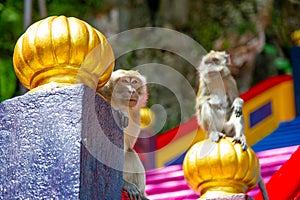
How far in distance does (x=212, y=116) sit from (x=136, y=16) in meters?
6.28

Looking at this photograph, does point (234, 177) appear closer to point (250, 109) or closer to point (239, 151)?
point (239, 151)

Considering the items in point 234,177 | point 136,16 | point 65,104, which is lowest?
point 234,177

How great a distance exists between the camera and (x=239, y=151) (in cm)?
355

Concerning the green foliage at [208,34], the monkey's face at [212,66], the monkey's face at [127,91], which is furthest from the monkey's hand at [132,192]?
the green foliage at [208,34]

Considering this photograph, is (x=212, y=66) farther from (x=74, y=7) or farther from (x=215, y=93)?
(x=74, y=7)

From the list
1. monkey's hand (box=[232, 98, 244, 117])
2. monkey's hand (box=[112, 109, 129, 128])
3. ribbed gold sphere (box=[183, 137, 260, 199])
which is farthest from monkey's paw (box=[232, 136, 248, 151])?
monkey's hand (box=[112, 109, 129, 128])

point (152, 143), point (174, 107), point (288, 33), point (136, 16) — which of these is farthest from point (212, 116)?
point (288, 33)

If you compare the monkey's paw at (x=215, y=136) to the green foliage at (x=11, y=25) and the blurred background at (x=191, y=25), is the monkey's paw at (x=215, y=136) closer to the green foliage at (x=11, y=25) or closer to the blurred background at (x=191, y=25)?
the green foliage at (x=11, y=25)

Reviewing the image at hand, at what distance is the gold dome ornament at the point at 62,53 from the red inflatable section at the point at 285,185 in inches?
64.2

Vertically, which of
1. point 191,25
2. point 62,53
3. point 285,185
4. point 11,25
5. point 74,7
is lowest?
point 285,185

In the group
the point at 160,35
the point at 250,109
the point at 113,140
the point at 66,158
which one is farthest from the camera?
the point at 160,35

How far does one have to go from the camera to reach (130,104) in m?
3.14

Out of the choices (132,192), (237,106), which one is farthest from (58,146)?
(237,106)

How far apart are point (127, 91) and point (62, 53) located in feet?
2.83
